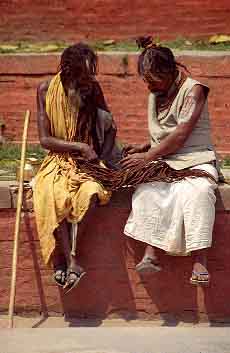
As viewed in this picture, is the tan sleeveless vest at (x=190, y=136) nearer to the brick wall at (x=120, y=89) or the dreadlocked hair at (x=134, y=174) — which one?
the dreadlocked hair at (x=134, y=174)

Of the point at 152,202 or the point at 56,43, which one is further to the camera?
the point at 56,43

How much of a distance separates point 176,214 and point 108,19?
5.06 m

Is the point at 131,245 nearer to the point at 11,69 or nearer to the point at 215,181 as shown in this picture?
the point at 215,181

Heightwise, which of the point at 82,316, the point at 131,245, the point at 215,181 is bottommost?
the point at 82,316

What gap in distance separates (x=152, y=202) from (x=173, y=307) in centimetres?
80

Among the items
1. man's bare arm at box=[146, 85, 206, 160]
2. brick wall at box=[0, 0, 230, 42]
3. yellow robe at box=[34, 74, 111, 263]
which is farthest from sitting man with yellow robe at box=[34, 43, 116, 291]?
brick wall at box=[0, 0, 230, 42]

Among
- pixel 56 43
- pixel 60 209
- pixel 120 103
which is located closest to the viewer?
pixel 60 209

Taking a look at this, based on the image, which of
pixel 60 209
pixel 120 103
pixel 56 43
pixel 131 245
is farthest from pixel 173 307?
pixel 56 43

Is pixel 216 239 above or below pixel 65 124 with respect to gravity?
below

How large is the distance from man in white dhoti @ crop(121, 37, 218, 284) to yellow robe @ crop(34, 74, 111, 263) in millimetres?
333

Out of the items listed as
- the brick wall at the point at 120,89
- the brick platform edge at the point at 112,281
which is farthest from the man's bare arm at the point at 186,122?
the brick wall at the point at 120,89

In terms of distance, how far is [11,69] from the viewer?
10.8m

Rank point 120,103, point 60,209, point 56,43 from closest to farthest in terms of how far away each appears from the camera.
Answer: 1. point 60,209
2. point 120,103
3. point 56,43

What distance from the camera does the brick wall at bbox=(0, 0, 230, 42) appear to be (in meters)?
11.3
